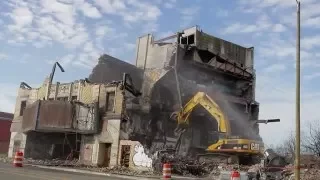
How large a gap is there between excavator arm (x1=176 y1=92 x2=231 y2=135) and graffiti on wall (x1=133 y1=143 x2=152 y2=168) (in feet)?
18.4

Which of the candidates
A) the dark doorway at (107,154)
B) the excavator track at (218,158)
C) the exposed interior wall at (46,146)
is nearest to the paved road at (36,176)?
the excavator track at (218,158)

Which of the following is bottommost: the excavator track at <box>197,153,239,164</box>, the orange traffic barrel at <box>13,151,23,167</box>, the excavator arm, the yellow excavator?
the orange traffic barrel at <box>13,151,23,167</box>

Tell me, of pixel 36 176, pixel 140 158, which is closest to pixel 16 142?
pixel 140 158

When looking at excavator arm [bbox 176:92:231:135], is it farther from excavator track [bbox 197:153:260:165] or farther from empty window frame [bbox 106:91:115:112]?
empty window frame [bbox 106:91:115:112]

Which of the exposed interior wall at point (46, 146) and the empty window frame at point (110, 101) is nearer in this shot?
the empty window frame at point (110, 101)

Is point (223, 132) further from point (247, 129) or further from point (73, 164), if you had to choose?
point (73, 164)

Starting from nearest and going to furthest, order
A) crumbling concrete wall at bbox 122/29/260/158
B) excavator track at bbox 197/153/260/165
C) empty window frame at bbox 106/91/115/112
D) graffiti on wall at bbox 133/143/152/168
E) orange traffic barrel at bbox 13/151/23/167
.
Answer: orange traffic barrel at bbox 13/151/23/167 → excavator track at bbox 197/153/260/165 → graffiti on wall at bbox 133/143/152/168 → empty window frame at bbox 106/91/115/112 → crumbling concrete wall at bbox 122/29/260/158

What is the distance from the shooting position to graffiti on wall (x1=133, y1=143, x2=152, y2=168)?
107ft

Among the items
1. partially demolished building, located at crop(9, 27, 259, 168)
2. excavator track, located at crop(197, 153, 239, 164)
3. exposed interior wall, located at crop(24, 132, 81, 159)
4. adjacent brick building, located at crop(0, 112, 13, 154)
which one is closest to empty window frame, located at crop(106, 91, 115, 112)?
partially demolished building, located at crop(9, 27, 259, 168)

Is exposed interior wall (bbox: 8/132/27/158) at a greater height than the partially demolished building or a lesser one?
lesser

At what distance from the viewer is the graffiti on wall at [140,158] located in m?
32.6

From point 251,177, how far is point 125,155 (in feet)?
45.6

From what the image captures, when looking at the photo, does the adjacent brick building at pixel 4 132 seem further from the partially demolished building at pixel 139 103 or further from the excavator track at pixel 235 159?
the excavator track at pixel 235 159

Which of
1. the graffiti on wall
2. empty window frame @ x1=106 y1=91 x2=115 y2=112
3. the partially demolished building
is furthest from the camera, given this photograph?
empty window frame @ x1=106 y1=91 x2=115 y2=112
